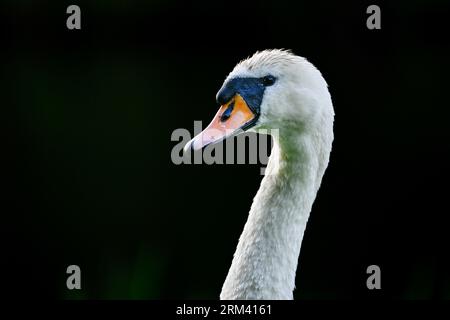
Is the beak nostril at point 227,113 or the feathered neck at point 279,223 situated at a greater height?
the beak nostril at point 227,113

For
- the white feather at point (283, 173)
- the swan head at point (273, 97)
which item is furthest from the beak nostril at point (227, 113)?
the white feather at point (283, 173)

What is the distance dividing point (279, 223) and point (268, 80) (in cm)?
49

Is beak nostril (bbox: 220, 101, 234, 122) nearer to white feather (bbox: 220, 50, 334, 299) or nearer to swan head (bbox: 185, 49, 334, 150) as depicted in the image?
swan head (bbox: 185, 49, 334, 150)

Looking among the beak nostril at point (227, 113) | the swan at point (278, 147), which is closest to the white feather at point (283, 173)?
the swan at point (278, 147)

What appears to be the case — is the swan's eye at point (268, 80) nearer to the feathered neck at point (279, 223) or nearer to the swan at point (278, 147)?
the swan at point (278, 147)

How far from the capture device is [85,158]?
6938 millimetres

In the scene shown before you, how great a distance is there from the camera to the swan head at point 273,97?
3.21m

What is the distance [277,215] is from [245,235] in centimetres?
13

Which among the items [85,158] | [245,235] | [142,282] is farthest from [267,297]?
[85,158]

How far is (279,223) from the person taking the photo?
3234 mm

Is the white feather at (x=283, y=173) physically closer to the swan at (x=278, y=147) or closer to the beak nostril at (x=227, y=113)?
the swan at (x=278, y=147)

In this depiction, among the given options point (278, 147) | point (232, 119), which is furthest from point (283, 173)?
point (232, 119)

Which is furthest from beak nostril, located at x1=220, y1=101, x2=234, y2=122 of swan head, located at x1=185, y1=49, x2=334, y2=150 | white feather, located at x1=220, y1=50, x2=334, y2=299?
white feather, located at x1=220, y1=50, x2=334, y2=299

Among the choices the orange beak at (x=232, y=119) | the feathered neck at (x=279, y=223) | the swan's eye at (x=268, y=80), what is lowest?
the feathered neck at (x=279, y=223)
